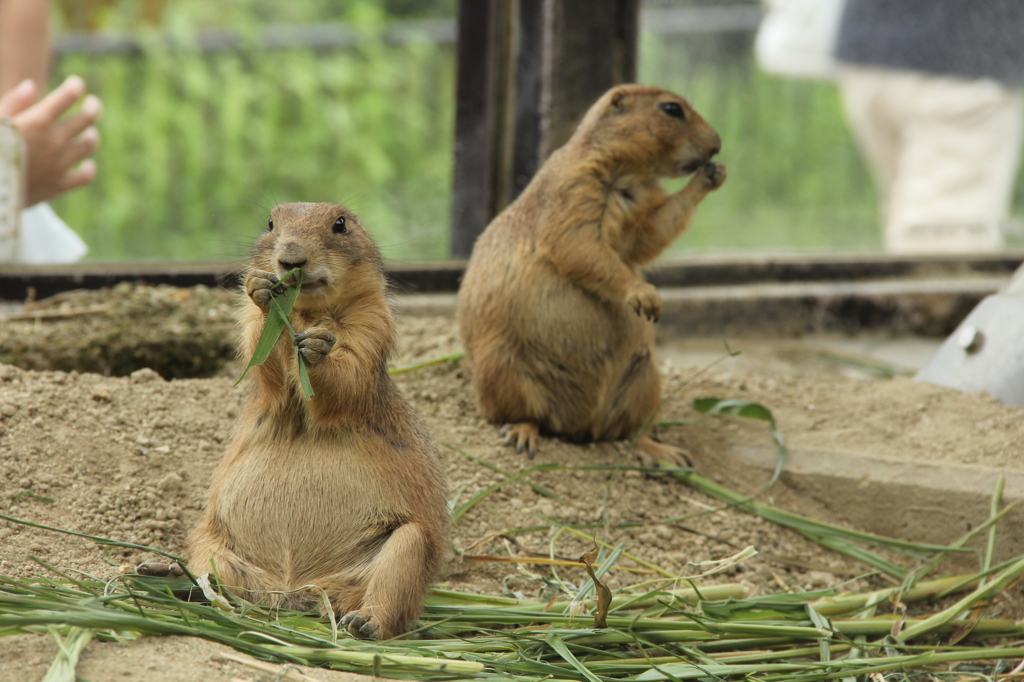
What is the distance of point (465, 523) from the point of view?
12.8 feet

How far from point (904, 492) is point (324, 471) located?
257 cm

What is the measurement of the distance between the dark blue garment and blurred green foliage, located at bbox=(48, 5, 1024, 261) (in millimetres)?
804

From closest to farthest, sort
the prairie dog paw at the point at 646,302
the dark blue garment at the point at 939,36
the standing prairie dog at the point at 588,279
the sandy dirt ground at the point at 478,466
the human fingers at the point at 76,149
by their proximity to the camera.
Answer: the sandy dirt ground at the point at 478,466 < the prairie dog paw at the point at 646,302 < the standing prairie dog at the point at 588,279 < the human fingers at the point at 76,149 < the dark blue garment at the point at 939,36

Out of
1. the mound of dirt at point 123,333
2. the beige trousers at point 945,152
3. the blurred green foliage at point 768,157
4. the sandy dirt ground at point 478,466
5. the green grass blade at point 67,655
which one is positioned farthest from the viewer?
the beige trousers at point 945,152

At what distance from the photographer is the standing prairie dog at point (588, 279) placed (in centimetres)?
452

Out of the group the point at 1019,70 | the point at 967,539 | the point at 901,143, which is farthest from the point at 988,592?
the point at 901,143

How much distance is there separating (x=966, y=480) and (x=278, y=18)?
11.7 m

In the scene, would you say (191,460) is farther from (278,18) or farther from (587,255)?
(278,18)

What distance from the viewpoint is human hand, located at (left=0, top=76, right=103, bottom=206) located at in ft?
19.7

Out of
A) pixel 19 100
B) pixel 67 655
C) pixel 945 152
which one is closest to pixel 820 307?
pixel 945 152

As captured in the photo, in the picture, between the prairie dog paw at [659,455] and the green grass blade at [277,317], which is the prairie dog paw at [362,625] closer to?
the green grass blade at [277,317]

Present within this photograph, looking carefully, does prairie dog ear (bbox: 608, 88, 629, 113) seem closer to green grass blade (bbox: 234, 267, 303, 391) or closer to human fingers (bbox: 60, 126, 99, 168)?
green grass blade (bbox: 234, 267, 303, 391)

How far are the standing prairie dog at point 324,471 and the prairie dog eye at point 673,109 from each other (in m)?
1.98

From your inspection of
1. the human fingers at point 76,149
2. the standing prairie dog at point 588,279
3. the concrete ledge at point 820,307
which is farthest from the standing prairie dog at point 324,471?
the concrete ledge at point 820,307
